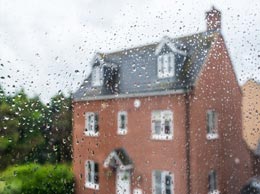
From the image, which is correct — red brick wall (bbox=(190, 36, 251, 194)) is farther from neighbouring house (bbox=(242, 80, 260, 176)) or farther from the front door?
the front door

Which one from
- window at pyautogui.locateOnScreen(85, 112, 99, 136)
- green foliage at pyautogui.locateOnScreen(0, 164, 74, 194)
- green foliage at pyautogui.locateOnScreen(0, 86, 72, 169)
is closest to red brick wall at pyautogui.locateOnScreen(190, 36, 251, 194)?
window at pyautogui.locateOnScreen(85, 112, 99, 136)

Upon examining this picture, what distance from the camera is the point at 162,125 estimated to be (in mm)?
2676

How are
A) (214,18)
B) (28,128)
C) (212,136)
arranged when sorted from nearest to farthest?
(28,128) < (214,18) < (212,136)

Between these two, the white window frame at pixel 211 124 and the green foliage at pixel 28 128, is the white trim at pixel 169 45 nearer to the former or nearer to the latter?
the white window frame at pixel 211 124

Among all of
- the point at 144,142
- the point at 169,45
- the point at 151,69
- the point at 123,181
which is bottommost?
the point at 123,181

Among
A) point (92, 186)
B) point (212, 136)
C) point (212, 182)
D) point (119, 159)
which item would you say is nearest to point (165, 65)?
point (212, 136)

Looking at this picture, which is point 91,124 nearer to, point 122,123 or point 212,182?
point 122,123


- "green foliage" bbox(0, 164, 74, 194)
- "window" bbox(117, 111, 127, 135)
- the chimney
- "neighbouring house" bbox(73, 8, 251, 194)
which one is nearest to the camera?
"green foliage" bbox(0, 164, 74, 194)

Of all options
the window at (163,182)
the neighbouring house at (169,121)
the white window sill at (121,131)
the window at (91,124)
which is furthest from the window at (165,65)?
the window at (163,182)

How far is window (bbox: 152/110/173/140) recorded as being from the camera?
2.58m

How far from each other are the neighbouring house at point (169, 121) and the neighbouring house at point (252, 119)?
1.29ft

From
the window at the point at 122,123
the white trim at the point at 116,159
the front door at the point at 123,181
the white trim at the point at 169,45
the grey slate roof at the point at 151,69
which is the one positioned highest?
the white trim at the point at 169,45

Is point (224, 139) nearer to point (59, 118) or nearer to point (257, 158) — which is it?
point (257, 158)

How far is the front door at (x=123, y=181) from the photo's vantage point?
8.59 ft
